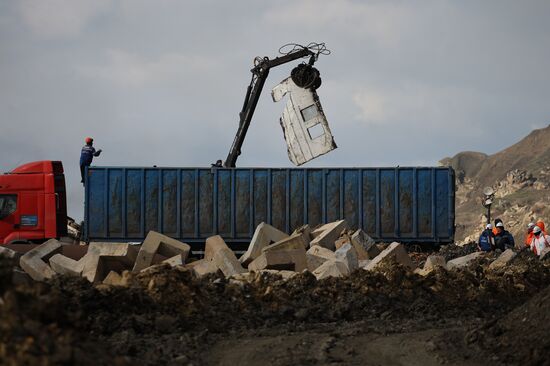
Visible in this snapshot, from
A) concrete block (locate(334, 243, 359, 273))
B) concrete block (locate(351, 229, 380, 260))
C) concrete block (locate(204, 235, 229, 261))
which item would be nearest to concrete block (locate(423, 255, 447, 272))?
concrete block (locate(334, 243, 359, 273))

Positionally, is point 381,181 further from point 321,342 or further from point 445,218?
point 321,342

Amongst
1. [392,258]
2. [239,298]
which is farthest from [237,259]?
[239,298]

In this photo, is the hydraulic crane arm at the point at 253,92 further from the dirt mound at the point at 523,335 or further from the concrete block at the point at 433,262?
the dirt mound at the point at 523,335

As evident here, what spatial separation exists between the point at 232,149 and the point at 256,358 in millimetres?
13517

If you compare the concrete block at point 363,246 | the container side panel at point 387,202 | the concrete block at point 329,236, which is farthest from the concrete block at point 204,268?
the container side panel at point 387,202

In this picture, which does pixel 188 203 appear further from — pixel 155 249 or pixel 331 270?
pixel 331 270

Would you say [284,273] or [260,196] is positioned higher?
[260,196]

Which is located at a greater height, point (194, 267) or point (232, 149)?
point (232, 149)

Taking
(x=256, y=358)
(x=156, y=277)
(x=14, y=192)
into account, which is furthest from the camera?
(x=14, y=192)

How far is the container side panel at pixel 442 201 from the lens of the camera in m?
20.2

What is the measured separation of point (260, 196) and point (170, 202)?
7.26 ft

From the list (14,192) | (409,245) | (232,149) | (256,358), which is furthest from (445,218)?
(256,358)

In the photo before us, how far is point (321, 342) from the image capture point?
954 cm

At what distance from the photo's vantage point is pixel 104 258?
1425 cm
